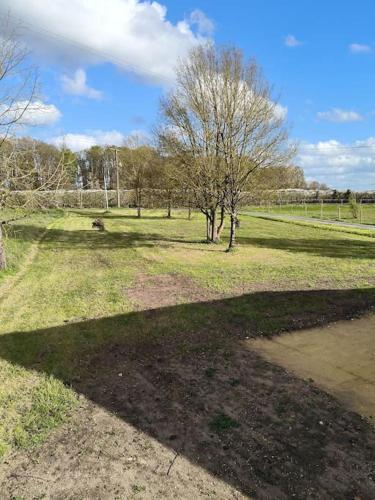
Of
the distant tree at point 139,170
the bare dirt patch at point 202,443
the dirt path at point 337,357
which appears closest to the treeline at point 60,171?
the distant tree at point 139,170

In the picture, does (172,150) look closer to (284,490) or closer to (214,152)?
(214,152)

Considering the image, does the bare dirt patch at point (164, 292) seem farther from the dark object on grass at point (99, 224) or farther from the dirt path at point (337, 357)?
the dark object on grass at point (99, 224)

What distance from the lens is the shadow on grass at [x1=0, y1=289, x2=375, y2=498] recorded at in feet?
11.0

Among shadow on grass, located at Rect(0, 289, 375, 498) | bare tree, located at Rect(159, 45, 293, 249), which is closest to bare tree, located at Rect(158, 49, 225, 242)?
bare tree, located at Rect(159, 45, 293, 249)

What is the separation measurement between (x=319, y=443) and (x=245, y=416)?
77 centimetres

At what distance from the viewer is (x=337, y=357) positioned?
561 centimetres

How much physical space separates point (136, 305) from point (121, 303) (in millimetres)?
361

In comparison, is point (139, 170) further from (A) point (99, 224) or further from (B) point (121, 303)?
(B) point (121, 303)

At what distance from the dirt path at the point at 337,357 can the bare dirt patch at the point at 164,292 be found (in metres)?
2.72

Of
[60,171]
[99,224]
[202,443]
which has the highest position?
[60,171]

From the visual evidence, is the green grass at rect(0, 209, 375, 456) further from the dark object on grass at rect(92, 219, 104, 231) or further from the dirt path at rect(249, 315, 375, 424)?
the dark object on grass at rect(92, 219, 104, 231)

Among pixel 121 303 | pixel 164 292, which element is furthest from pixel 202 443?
pixel 164 292

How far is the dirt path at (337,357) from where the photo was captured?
462 cm

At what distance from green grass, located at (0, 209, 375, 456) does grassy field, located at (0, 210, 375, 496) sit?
2 centimetres
